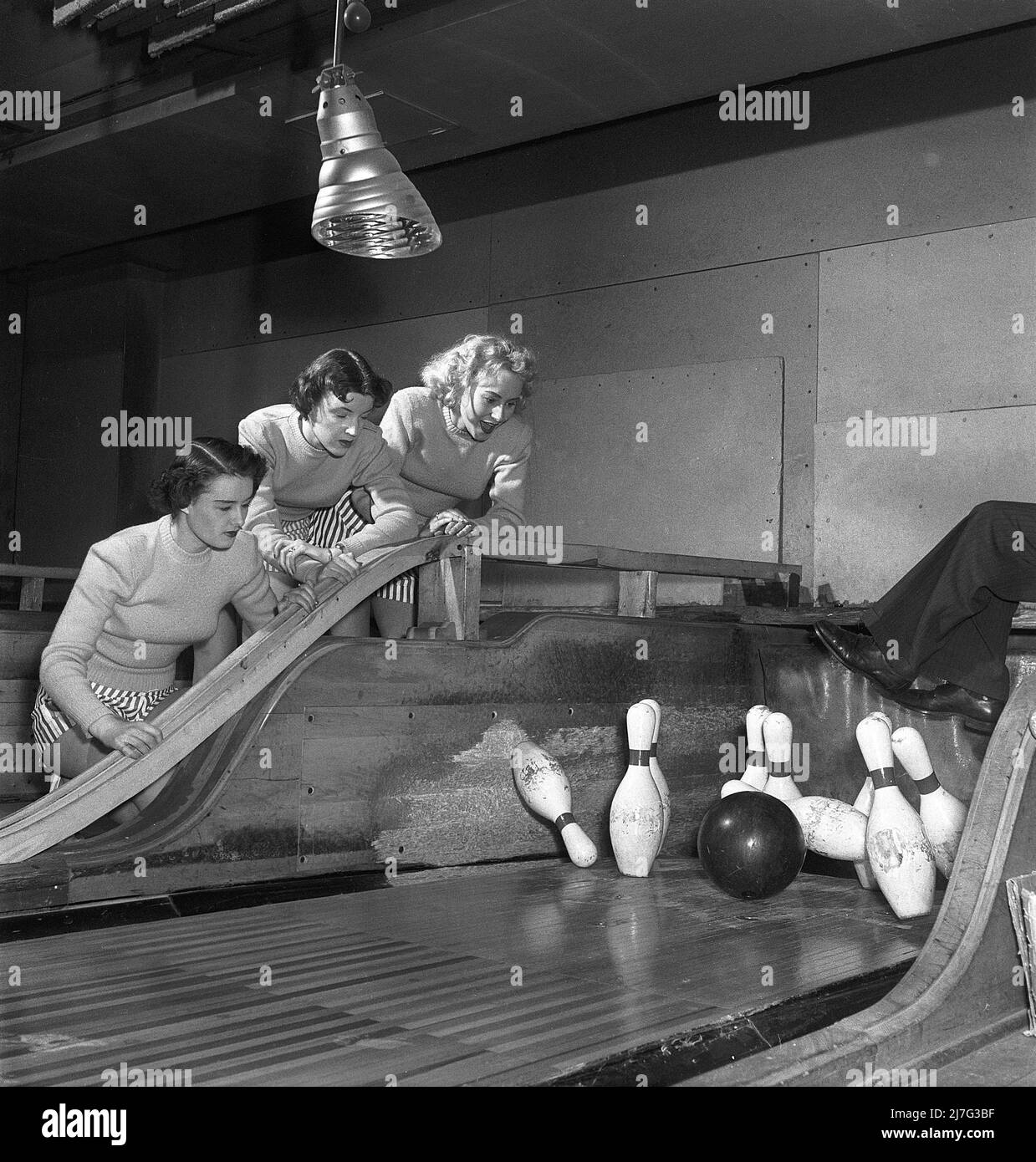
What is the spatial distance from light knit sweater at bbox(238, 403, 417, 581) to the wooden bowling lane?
1100 mm

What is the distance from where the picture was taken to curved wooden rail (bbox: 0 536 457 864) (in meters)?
2.97

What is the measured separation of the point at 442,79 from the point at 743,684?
3.53 meters

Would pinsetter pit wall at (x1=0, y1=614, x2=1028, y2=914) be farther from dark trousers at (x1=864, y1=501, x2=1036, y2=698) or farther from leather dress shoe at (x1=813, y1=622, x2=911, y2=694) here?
dark trousers at (x1=864, y1=501, x2=1036, y2=698)

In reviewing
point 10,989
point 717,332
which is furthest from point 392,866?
point 717,332

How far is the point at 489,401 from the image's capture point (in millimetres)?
4195

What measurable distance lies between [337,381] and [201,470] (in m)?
0.67

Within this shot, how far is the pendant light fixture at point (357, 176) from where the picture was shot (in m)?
4.41

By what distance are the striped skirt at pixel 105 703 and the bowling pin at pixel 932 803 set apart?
203 centimetres

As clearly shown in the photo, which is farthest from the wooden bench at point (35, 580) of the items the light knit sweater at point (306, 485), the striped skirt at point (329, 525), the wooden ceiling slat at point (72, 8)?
the wooden ceiling slat at point (72, 8)

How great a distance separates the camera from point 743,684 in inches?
175

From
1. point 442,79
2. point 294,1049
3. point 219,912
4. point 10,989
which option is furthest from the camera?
point 442,79

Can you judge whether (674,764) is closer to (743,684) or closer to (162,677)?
(743,684)

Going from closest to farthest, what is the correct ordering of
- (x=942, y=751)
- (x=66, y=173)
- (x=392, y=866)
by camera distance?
1. (x=392, y=866)
2. (x=942, y=751)
3. (x=66, y=173)

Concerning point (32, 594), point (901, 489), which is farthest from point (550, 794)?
point (901, 489)
